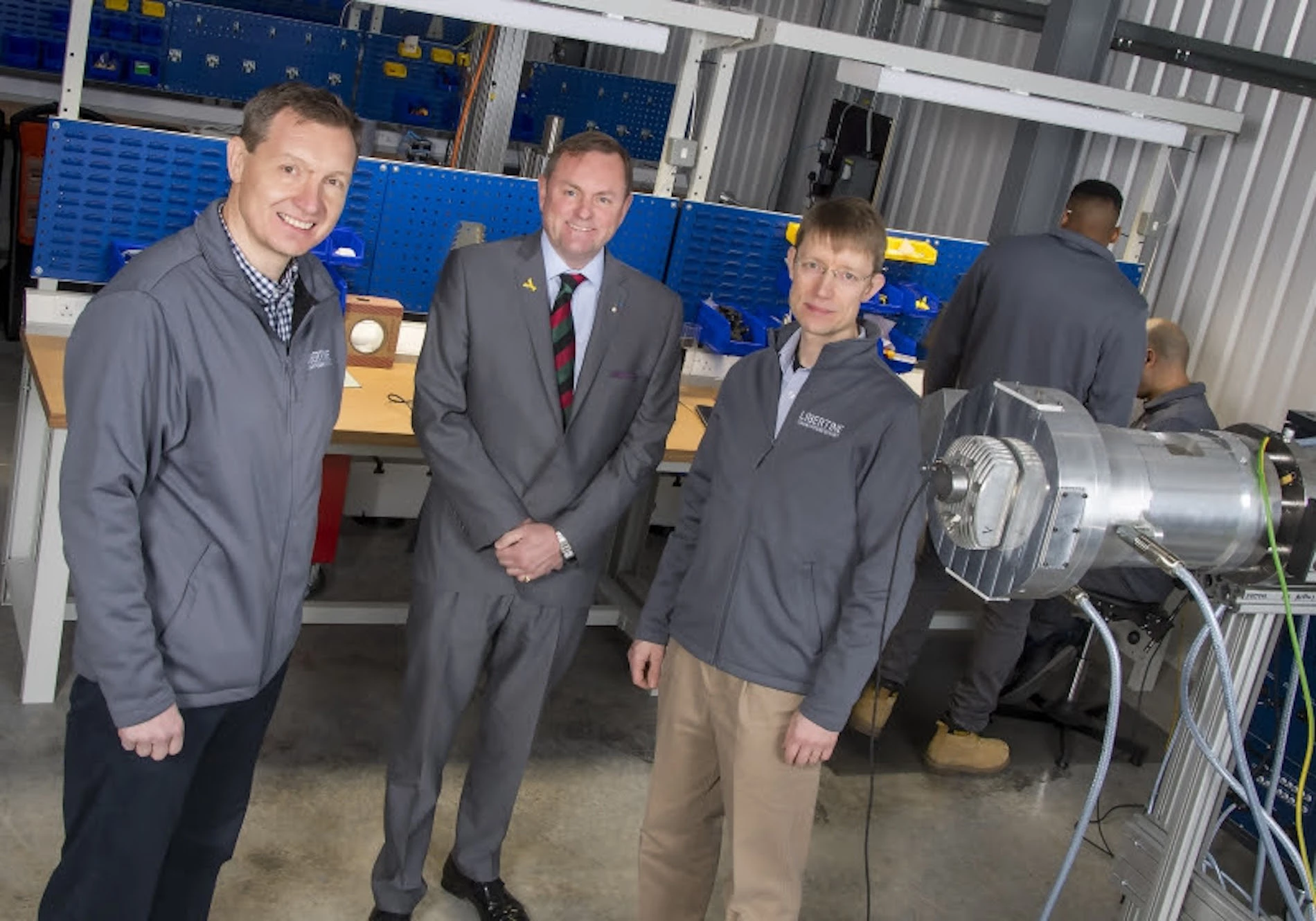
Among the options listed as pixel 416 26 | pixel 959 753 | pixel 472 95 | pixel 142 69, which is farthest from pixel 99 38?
pixel 959 753

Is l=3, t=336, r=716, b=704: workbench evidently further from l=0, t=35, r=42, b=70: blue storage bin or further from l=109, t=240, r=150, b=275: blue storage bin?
l=0, t=35, r=42, b=70: blue storage bin

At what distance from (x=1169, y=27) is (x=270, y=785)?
4167mm

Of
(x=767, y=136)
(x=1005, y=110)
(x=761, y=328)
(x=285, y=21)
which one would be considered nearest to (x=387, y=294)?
(x=761, y=328)

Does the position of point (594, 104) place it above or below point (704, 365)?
above

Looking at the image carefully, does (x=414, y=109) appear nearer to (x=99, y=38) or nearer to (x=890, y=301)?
(x=99, y=38)

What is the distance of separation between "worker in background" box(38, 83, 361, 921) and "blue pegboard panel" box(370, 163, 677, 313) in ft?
5.80

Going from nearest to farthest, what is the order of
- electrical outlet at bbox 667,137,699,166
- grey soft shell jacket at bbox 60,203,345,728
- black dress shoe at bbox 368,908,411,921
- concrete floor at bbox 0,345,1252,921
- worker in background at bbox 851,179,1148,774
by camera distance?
grey soft shell jacket at bbox 60,203,345,728, black dress shoe at bbox 368,908,411,921, concrete floor at bbox 0,345,1252,921, worker in background at bbox 851,179,1148,774, electrical outlet at bbox 667,137,699,166

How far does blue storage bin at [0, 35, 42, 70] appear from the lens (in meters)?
7.16

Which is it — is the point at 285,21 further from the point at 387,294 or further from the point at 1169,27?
the point at 1169,27

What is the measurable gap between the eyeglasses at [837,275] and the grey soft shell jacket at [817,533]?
0.10m

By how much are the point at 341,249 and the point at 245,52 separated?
3.93 metres

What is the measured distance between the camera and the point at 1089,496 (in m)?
1.57

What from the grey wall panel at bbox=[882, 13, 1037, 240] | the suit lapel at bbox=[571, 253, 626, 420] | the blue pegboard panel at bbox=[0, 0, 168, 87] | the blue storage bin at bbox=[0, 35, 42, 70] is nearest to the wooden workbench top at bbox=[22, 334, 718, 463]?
the suit lapel at bbox=[571, 253, 626, 420]

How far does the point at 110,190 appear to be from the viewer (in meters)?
3.56
